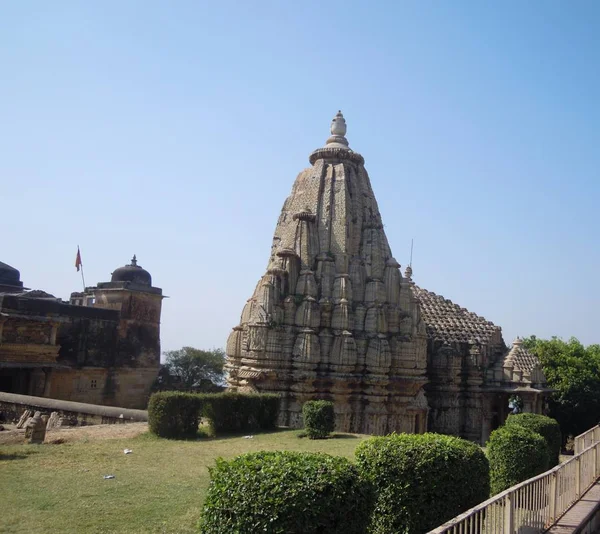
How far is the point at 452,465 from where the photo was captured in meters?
7.42

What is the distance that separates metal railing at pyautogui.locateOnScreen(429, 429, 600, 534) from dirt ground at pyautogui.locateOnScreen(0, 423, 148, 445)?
448 inches

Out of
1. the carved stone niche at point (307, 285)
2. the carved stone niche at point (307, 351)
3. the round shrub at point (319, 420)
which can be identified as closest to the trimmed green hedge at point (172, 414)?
the round shrub at point (319, 420)

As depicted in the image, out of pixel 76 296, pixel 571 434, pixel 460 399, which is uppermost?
pixel 76 296

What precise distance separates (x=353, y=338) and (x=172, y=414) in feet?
25.9

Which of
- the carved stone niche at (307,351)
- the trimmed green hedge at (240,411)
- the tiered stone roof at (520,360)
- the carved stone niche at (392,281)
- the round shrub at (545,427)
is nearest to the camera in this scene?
the round shrub at (545,427)

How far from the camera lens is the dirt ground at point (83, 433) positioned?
14969mm

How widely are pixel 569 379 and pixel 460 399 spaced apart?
341 inches

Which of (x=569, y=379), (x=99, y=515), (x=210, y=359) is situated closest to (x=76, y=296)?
(x=210, y=359)

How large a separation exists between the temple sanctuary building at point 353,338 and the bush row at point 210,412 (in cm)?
249

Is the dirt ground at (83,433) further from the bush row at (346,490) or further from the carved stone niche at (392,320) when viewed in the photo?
the bush row at (346,490)

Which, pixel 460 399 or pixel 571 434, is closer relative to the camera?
pixel 460 399

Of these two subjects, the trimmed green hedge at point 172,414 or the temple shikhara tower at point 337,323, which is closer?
the trimmed green hedge at point 172,414

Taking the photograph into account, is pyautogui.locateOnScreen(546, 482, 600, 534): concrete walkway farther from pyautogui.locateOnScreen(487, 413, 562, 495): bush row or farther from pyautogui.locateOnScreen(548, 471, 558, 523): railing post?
pyautogui.locateOnScreen(487, 413, 562, 495): bush row

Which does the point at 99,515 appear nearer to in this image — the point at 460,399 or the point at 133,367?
the point at 460,399
